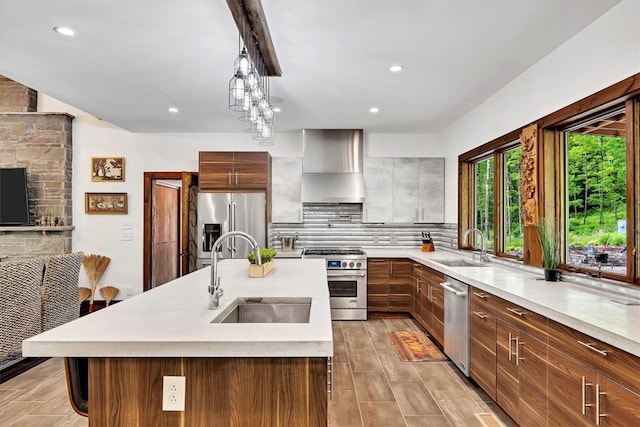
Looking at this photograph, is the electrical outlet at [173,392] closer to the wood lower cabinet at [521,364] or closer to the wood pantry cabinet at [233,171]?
the wood lower cabinet at [521,364]

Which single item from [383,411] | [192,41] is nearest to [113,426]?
[383,411]

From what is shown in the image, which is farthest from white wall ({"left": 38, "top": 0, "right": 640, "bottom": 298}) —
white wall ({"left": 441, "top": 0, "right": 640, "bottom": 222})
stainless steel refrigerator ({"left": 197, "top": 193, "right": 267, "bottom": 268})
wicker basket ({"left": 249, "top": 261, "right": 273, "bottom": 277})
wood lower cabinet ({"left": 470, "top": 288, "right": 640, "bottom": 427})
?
wicker basket ({"left": 249, "top": 261, "right": 273, "bottom": 277})

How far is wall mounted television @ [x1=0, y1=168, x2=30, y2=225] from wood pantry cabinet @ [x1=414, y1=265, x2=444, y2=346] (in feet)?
17.9

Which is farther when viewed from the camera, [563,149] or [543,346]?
[563,149]

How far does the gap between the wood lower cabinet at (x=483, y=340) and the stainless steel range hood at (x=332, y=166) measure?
109 inches

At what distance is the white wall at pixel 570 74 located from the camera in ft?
7.19

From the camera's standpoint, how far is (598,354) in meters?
1.63

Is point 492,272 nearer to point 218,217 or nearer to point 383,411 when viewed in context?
point 383,411

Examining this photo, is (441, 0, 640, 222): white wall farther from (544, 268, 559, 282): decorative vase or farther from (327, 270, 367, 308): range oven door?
(327, 270, 367, 308): range oven door

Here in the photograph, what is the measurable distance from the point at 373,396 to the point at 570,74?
281cm

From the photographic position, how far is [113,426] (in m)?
1.39

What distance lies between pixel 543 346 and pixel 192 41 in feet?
9.95

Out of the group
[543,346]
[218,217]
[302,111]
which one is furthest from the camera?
[218,217]

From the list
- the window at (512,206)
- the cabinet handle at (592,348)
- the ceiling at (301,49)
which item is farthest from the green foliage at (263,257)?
the window at (512,206)
